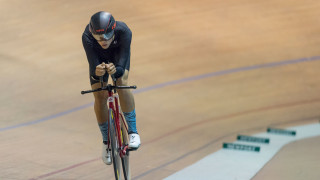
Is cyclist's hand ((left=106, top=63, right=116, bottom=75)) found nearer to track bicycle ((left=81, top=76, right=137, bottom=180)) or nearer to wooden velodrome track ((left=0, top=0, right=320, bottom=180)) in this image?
track bicycle ((left=81, top=76, right=137, bottom=180))

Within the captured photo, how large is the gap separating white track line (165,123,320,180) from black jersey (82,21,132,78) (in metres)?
0.93

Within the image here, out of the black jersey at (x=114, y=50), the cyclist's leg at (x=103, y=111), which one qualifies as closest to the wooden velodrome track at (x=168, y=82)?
the cyclist's leg at (x=103, y=111)

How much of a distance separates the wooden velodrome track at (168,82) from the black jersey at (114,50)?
0.87 metres

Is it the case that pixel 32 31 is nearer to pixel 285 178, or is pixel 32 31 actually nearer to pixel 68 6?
pixel 68 6

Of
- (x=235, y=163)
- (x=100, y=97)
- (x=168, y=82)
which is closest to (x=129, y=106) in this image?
(x=100, y=97)

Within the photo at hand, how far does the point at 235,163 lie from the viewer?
15.0 ft

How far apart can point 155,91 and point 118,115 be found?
2.78 metres

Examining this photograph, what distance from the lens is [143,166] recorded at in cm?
434

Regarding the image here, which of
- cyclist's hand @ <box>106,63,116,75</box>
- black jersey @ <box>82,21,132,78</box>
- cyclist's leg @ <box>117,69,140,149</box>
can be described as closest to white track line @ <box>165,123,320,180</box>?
cyclist's leg @ <box>117,69,140,149</box>

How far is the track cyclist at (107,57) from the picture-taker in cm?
326

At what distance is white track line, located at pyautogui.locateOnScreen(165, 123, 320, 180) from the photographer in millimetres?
4109

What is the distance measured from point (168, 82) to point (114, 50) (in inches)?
116

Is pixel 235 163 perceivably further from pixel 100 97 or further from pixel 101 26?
pixel 101 26

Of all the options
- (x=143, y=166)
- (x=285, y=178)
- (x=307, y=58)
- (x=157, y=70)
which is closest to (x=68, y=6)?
(x=157, y=70)
